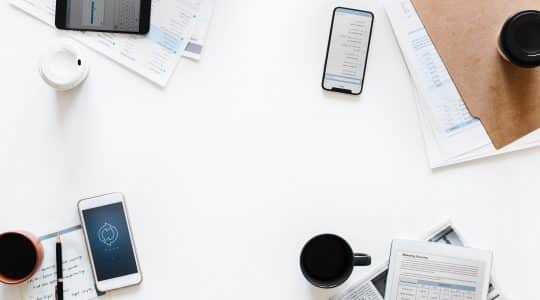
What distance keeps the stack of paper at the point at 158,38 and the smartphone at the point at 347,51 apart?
20 centimetres

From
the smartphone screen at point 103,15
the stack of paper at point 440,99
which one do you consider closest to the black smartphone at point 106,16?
the smartphone screen at point 103,15

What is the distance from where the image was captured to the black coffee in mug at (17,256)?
93 centimetres

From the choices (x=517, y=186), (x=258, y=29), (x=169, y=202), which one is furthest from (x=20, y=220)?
(x=517, y=186)

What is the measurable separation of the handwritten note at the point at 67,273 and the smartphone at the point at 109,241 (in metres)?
0.02

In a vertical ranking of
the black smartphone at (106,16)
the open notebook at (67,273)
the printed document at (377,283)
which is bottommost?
the printed document at (377,283)

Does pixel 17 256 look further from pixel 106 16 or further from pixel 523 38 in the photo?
pixel 523 38

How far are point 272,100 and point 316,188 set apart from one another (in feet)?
0.51

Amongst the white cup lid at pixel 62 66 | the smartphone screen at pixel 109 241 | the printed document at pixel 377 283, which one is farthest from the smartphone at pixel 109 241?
the printed document at pixel 377 283

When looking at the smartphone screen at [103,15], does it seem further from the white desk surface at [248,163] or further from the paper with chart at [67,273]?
the paper with chart at [67,273]

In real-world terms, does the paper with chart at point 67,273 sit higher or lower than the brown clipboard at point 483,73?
lower

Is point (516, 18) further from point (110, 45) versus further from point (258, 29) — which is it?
point (110, 45)

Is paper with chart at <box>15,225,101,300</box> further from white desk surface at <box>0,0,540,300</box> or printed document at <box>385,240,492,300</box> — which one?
printed document at <box>385,240,492,300</box>

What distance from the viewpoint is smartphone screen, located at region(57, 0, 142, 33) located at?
A: 0.97 meters

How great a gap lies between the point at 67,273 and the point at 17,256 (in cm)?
8
